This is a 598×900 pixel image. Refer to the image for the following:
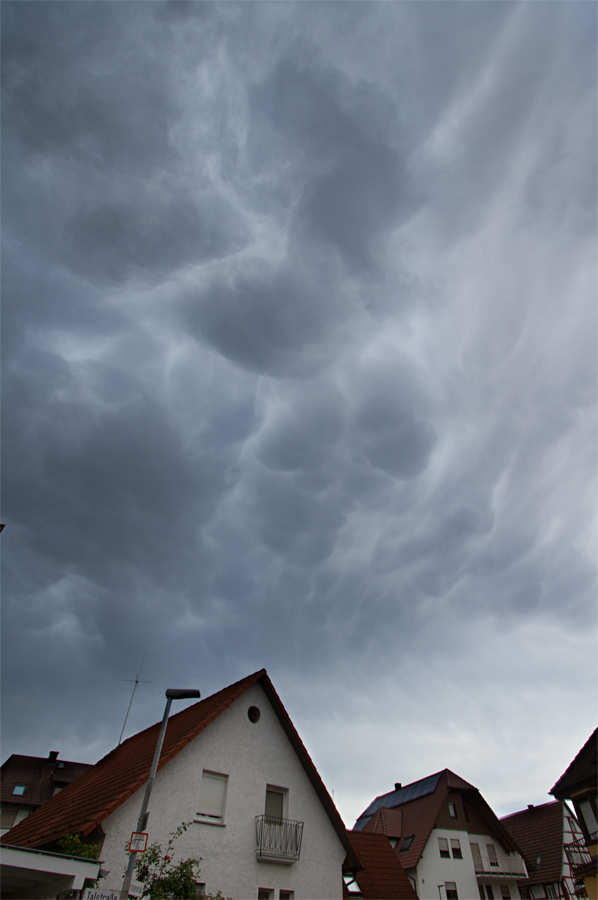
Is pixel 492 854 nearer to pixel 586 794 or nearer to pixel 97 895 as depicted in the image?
pixel 586 794

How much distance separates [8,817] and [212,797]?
48.2 metres

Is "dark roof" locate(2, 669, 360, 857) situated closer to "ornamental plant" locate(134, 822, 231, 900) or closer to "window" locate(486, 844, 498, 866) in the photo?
"ornamental plant" locate(134, 822, 231, 900)

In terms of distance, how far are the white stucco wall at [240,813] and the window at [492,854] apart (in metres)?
26.5

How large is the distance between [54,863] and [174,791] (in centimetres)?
625

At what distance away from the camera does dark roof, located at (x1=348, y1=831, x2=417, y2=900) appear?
23.5 metres

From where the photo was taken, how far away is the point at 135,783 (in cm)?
1617

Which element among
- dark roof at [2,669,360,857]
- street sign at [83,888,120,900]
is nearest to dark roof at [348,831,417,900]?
dark roof at [2,669,360,857]

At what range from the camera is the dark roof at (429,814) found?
127 feet

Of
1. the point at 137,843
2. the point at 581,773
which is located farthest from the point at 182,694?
the point at 581,773

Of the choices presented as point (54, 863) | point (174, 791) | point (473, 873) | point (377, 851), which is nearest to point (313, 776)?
point (174, 791)

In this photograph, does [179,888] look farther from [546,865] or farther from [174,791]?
[546,865]

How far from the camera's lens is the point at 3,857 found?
439 inches

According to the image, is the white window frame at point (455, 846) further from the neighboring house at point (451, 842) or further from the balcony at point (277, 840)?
the balcony at point (277, 840)

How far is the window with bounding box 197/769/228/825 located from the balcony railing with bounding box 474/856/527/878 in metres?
30.8
